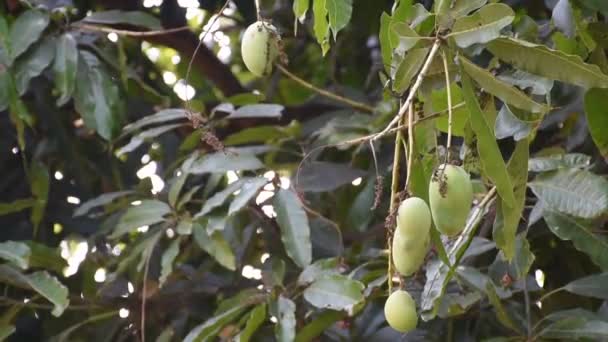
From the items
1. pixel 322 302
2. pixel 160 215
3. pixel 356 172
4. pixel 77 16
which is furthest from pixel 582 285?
pixel 77 16

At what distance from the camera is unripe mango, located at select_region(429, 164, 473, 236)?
69cm

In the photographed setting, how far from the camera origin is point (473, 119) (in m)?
0.71

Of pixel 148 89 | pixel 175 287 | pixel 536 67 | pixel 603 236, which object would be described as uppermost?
pixel 536 67

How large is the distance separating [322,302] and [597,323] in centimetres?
28

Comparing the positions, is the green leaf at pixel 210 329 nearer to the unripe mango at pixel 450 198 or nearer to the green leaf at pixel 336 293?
the green leaf at pixel 336 293

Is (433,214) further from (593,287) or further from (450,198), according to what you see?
(593,287)

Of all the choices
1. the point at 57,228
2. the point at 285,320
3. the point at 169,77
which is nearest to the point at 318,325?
the point at 285,320

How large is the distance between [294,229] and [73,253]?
49cm

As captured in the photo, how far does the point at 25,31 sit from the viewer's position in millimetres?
1353

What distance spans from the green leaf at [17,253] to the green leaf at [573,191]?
0.57 meters

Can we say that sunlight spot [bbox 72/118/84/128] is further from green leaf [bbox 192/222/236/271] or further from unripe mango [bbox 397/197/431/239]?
unripe mango [bbox 397/197/431/239]

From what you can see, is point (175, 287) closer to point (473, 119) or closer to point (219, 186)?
point (219, 186)

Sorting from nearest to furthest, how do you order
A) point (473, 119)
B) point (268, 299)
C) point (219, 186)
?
point (473, 119), point (268, 299), point (219, 186)

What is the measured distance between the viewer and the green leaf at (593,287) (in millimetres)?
1117
